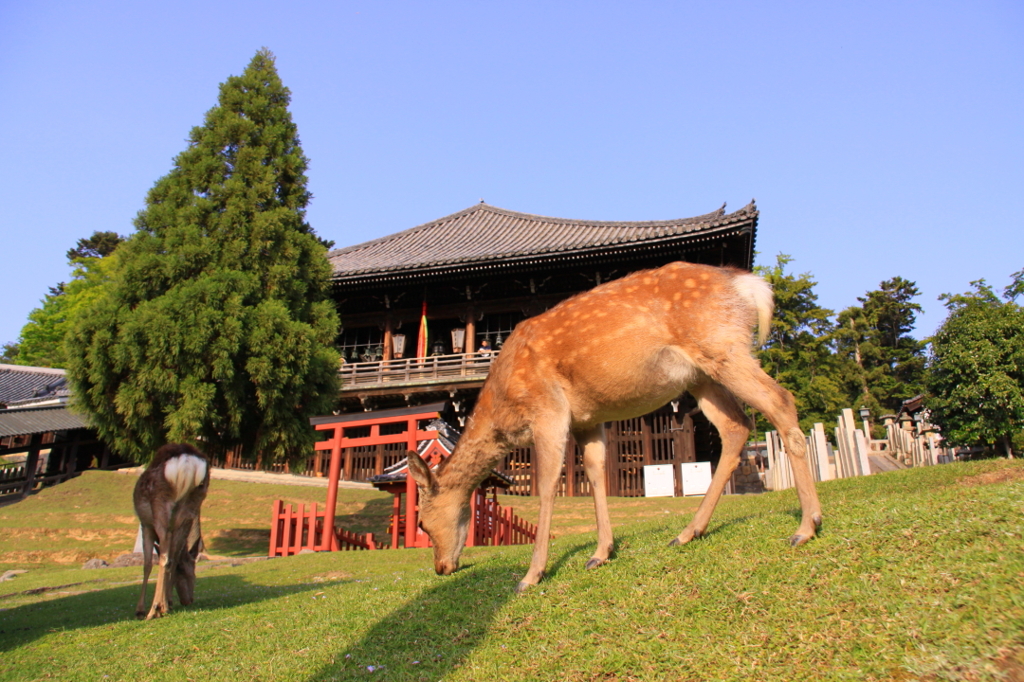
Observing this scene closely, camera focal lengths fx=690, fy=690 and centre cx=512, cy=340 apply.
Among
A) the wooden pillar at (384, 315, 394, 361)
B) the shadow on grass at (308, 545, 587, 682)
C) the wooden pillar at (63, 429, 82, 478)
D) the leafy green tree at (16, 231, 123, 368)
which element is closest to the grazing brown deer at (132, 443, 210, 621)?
the shadow on grass at (308, 545, 587, 682)

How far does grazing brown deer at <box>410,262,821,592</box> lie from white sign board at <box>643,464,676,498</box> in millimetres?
15984

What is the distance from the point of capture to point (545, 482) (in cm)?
554

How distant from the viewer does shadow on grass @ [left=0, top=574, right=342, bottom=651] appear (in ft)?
22.2

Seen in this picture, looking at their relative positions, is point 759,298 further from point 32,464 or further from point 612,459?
point 32,464

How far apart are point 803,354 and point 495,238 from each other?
74.0 feet

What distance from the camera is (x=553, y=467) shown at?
17.9 feet

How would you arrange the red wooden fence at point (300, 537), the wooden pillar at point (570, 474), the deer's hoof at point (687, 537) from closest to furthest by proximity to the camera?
the deer's hoof at point (687, 537)
the red wooden fence at point (300, 537)
the wooden pillar at point (570, 474)

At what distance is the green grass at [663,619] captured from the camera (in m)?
3.51

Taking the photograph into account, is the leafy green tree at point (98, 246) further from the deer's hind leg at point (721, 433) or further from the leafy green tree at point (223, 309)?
the deer's hind leg at point (721, 433)

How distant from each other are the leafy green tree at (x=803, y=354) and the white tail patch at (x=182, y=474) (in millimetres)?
37208

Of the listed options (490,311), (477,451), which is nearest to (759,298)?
(477,451)

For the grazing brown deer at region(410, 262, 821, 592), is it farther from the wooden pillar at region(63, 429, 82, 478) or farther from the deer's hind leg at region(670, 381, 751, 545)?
the wooden pillar at region(63, 429, 82, 478)

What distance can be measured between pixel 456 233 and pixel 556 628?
1228 inches

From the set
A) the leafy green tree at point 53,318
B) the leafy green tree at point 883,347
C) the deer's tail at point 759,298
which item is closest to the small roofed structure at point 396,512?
the deer's tail at point 759,298
